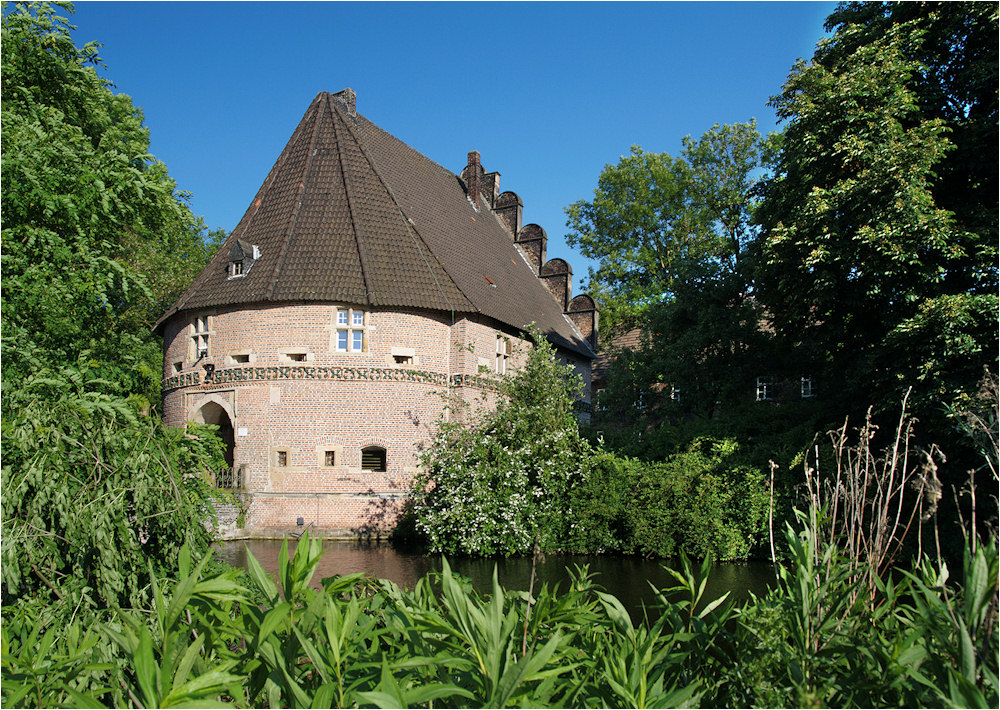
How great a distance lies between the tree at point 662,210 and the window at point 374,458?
38.1ft

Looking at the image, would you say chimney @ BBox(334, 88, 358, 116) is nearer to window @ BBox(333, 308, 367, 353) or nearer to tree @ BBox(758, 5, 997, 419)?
window @ BBox(333, 308, 367, 353)

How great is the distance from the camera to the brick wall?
19.9 meters

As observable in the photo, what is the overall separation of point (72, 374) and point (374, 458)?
13.6 meters

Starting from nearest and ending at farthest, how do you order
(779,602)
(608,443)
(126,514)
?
(779,602), (126,514), (608,443)

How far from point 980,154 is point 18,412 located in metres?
15.0

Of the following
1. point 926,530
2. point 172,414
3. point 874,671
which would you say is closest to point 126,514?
point 874,671

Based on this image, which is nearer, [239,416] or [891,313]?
[891,313]

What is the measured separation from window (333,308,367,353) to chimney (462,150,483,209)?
12999 millimetres

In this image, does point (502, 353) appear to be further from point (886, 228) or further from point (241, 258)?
point (886, 228)

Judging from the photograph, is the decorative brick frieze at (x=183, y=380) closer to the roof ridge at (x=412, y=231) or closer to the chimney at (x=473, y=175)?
the roof ridge at (x=412, y=231)

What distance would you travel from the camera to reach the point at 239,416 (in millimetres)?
20562

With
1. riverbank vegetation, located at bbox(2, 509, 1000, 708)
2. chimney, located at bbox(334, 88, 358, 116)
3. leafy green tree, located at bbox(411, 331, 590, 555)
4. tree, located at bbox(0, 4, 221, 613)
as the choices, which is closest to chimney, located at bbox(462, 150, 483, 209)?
chimney, located at bbox(334, 88, 358, 116)

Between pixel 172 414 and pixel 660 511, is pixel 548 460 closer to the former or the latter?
pixel 660 511

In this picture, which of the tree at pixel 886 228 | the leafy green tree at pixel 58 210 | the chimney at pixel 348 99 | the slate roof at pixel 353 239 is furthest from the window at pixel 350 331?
the tree at pixel 886 228
